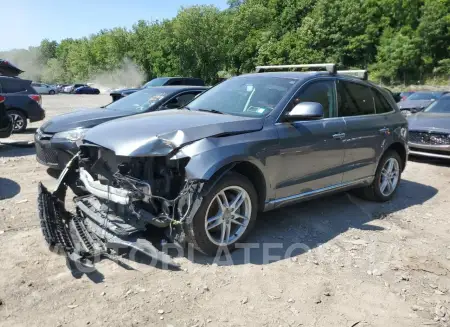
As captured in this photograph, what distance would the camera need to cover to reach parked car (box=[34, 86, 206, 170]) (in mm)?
5895

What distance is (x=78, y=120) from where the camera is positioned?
638cm

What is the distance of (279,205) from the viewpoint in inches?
166

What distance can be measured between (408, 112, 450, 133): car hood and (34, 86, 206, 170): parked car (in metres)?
5.04

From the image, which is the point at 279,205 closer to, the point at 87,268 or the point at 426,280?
the point at 426,280

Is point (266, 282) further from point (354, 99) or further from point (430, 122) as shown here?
point (430, 122)

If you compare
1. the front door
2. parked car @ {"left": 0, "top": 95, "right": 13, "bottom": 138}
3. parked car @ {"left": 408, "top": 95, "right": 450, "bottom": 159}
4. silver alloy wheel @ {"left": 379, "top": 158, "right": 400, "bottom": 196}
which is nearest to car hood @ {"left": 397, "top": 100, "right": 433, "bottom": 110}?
parked car @ {"left": 408, "top": 95, "right": 450, "bottom": 159}

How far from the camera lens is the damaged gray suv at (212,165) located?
3.49 m

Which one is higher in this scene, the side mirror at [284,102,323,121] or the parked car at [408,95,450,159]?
the side mirror at [284,102,323,121]

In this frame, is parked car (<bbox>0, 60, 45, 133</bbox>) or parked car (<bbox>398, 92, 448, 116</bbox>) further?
parked car (<bbox>398, 92, 448, 116</bbox>)

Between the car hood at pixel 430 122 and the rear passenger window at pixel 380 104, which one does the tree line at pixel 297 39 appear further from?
the rear passenger window at pixel 380 104

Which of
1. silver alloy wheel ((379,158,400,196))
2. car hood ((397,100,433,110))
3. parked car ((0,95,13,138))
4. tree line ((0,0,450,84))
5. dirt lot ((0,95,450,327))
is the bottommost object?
dirt lot ((0,95,450,327))

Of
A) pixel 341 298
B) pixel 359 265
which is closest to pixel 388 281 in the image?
pixel 359 265

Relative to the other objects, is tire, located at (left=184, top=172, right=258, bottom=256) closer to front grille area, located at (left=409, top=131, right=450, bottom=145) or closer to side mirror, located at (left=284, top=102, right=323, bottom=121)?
side mirror, located at (left=284, top=102, right=323, bottom=121)

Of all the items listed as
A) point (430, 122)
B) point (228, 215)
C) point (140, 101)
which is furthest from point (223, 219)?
point (430, 122)
